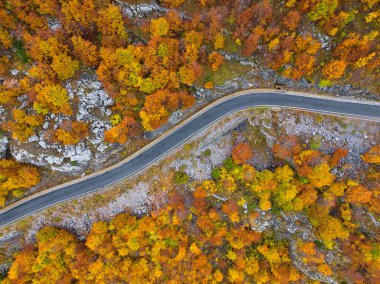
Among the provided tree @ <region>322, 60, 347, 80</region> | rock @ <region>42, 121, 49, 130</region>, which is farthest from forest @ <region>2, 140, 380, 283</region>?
rock @ <region>42, 121, 49, 130</region>

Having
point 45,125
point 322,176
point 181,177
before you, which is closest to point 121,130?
point 45,125

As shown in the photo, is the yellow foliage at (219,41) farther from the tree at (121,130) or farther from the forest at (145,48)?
the tree at (121,130)

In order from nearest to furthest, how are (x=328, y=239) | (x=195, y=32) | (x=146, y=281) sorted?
(x=195, y=32), (x=328, y=239), (x=146, y=281)

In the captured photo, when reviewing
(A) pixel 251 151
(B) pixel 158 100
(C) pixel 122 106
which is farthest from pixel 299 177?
(C) pixel 122 106

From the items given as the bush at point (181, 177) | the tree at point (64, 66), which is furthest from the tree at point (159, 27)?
the bush at point (181, 177)

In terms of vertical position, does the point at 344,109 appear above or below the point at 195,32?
below

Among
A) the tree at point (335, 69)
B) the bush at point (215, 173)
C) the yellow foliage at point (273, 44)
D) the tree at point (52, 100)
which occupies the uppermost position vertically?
the yellow foliage at point (273, 44)

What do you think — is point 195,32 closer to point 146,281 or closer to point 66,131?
point 66,131

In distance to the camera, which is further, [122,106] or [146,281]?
[146,281]

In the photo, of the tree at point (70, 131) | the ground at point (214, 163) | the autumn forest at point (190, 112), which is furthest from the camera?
the ground at point (214, 163)
